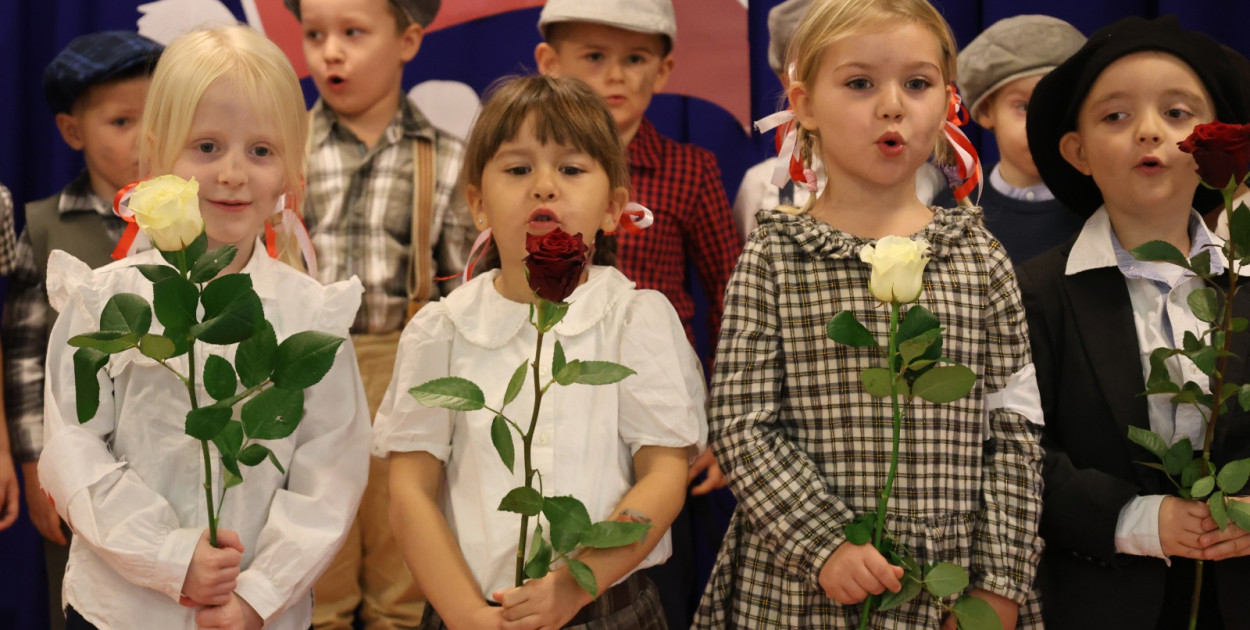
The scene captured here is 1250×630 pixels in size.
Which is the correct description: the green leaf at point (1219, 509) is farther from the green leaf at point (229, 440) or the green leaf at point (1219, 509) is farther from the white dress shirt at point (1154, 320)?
the green leaf at point (229, 440)

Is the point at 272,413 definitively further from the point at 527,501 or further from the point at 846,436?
the point at 846,436

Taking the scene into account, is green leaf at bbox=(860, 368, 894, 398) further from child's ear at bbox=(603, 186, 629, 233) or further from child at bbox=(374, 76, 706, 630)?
child's ear at bbox=(603, 186, 629, 233)

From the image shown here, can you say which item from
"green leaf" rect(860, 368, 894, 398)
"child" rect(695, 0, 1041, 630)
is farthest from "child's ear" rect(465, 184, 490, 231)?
"green leaf" rect(860, 368, 894, 398)

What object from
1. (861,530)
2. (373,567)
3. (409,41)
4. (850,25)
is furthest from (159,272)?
(409,41)

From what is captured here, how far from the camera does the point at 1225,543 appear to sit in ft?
5.70

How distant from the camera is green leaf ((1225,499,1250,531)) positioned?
1.60m

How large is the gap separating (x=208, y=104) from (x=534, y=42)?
1.40 meters

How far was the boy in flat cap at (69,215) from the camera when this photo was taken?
262cm

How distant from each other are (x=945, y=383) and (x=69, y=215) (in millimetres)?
2174

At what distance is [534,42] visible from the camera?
10.3 ft

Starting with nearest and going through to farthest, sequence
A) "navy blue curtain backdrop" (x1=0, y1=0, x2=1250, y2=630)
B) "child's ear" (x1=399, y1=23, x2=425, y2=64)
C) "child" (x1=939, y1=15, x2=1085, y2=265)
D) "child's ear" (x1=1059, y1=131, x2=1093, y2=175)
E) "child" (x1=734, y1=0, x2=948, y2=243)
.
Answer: "child's ear" (x1=1059, y1=131, x2=1093, y2=175) < "child" (x1=939, y1=15, x2=1085, y2=265) < "child" (x1=734, y1=0, x2=948, y2=243) < "child's ear" (x1=399, y1=23, x2=425, y2=64) < "navy blue curtain backdrop" (x1=0, y1=0, x2=1250, y2=630)

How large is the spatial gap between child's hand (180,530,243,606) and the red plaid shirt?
1.23 metres

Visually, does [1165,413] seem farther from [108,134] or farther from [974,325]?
[108,134]

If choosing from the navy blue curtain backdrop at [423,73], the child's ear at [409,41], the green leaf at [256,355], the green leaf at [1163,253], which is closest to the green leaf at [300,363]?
the green leaf at [256,355]
